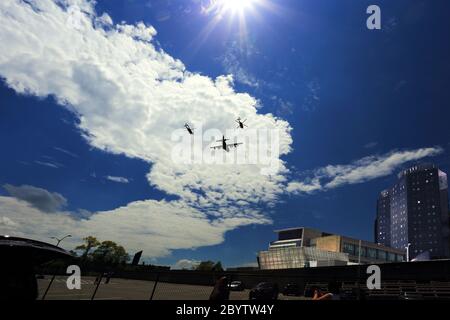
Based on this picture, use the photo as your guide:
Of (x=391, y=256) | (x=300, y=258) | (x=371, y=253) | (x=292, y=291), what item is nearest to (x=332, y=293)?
(x=292, y=291)

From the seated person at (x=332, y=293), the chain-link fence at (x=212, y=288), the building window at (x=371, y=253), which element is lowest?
the building window at (x=371, y=253)

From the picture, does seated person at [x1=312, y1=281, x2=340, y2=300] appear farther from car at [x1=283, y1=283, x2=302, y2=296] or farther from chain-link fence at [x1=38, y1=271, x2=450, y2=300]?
car at [x1=283, y1=283, x2=302, y2=296]

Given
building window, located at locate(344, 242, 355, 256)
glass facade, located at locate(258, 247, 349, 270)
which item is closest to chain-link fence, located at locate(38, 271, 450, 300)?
glass facade, located at locate(258, 247, 349, 270)

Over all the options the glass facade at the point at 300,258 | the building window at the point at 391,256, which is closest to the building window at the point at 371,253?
the building window at the point at 391,256

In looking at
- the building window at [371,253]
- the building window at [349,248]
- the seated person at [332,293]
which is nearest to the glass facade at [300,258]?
the building window at [349,248]

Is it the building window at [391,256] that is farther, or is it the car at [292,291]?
the building window at [391,256]

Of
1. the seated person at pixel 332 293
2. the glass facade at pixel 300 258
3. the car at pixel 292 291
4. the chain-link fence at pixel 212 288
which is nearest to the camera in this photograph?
the seated person at pixel 332 293

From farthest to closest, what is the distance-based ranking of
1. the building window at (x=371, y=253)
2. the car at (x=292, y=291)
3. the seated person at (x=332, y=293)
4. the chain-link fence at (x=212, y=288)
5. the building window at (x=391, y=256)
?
the building window at (x=391, y=256) < the building window at (x=371, y=253) < the car at (x=292, y=291) < the chain-link fence at (x=212, y=288) < the seated person at (x=332, y=293)

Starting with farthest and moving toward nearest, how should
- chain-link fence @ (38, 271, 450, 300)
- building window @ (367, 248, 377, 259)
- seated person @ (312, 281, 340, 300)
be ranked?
building window @ (367, 248, 377, 259) < chain-link fence @ (38, 271, 450, 300) < seated person @ (312, 281, 340, 300)

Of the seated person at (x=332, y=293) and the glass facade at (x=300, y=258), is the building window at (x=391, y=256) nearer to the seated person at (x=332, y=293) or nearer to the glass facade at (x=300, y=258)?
the glass facade at (x=300, y=258)

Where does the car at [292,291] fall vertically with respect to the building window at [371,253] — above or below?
above

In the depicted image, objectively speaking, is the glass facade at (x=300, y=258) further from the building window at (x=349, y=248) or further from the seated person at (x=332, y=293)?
the seated person at (x=332, y=293)

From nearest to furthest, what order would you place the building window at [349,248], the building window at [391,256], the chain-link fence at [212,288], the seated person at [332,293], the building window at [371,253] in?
1. the seated person at [332,293]
2. the chain-link fence at [212,288]
3. the building window at [349,248]
4. the building window at [371,253]
5. the building window at [391,256]
